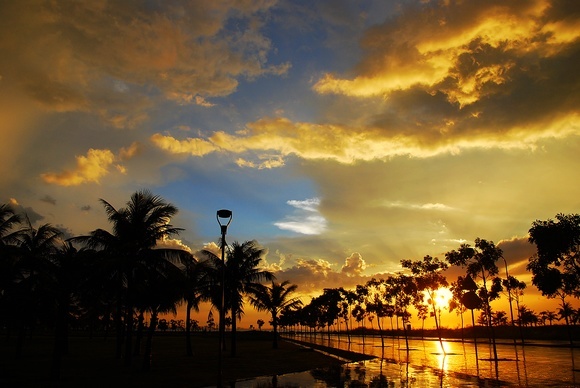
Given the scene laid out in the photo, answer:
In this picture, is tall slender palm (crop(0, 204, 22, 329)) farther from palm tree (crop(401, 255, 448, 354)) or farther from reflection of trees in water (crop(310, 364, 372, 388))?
palm tree (crop(401, 255, 448, 354))

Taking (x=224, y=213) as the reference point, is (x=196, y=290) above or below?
below

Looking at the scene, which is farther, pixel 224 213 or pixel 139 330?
pixel 139 330

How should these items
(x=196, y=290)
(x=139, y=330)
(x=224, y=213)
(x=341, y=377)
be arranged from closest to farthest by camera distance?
(x=224, y=213) → (x=341, y=377) → (x=139, y=330) → (x=196, y=290)

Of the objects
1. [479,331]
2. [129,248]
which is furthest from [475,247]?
[479,331]

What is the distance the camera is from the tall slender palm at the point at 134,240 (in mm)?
27297

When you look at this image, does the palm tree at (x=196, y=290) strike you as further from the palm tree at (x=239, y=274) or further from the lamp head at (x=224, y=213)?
the lamp head at (x=224, y=213)

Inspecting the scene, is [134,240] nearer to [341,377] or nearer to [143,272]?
[143,272]

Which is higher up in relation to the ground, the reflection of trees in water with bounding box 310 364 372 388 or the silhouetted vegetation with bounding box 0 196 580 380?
the silhouetted vegetation with bounding box 0 196 580 380

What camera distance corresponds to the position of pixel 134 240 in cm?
2792

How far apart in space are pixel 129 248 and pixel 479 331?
123 metres

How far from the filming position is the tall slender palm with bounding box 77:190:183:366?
89.6 ft

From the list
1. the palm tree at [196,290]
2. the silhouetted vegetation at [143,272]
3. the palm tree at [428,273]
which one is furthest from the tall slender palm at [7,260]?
the palm tree at [428,273]

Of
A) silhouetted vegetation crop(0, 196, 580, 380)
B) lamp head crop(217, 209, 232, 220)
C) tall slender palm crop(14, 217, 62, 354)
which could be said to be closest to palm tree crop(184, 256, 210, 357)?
silhouetted vegetation crop(0, 196, 580, 380)

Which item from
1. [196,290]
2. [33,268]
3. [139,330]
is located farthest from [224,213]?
[196,290]
